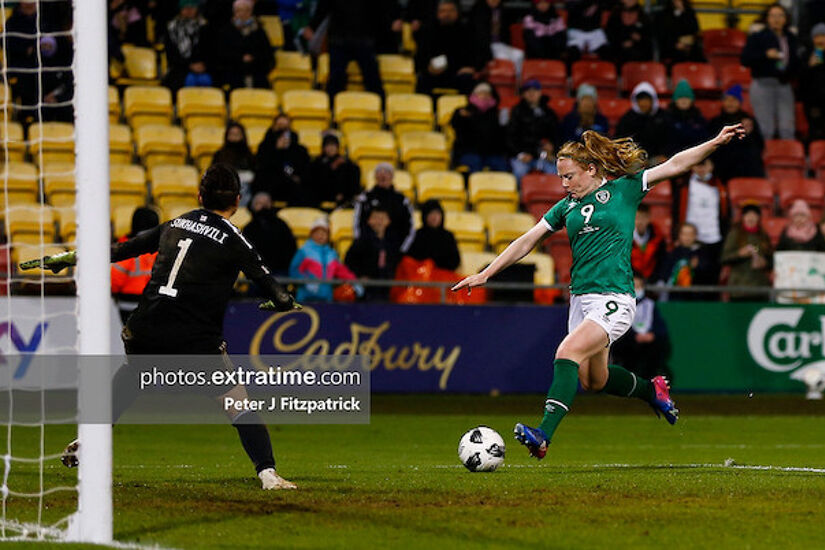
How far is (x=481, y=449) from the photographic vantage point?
31.9 feet

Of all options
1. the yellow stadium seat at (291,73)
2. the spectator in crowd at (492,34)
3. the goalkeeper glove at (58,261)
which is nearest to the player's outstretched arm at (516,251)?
the goalkeeper glove at (58,261)

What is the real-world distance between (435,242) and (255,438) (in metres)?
10.3

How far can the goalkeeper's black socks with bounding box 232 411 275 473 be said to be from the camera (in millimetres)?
8578

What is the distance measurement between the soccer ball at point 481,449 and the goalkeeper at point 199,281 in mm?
1534

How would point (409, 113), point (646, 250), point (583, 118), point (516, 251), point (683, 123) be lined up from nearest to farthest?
point (516, 251)
point (646, 250)
point (583, 118)
point (683, 123)
point (409, 113)

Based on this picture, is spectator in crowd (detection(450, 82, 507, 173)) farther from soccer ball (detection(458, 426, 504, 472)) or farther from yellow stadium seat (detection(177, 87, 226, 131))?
soccer ball (detection(458, 426, 504, 472))

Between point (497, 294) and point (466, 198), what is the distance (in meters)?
2.97

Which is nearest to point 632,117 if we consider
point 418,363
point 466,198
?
point 466,198

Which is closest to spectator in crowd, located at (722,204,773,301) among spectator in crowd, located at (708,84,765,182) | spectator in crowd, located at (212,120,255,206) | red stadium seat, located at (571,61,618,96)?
spectator in crowd, located at (708,84,765,182)

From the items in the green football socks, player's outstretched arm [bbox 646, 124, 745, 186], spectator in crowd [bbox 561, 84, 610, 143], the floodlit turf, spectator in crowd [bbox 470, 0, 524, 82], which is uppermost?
spectator in crowd [bbox 470, 0, 524, 82]

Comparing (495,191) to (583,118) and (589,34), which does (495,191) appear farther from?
(589,34)

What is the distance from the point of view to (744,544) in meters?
6.68

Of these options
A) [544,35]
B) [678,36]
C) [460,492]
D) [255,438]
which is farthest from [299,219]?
[460,492]

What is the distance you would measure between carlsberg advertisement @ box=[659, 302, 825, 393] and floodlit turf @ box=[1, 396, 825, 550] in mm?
4146
